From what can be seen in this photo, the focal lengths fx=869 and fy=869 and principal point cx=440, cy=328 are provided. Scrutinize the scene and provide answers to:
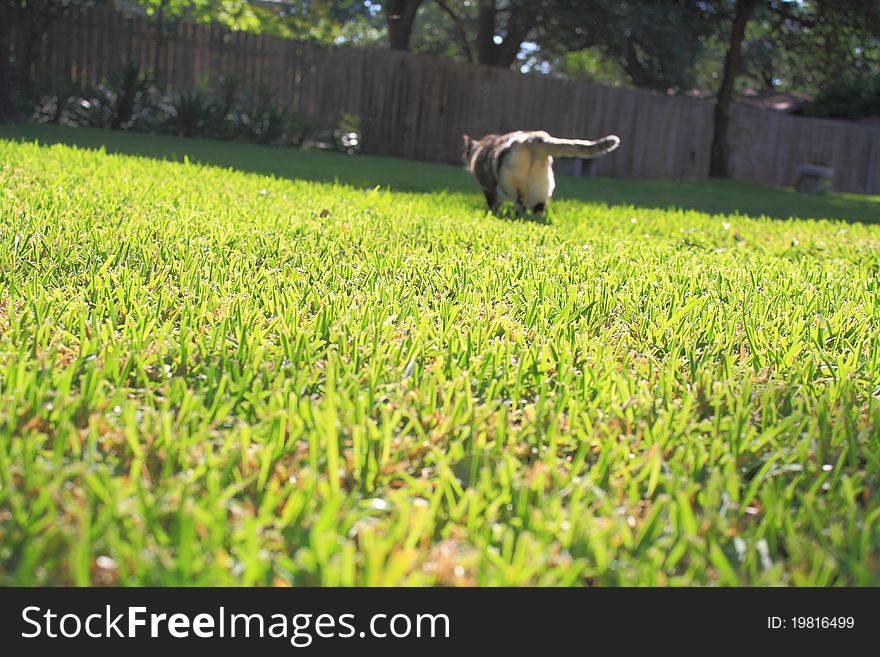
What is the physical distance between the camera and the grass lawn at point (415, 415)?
50.5 inches

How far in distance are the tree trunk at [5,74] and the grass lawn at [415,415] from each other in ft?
29.6

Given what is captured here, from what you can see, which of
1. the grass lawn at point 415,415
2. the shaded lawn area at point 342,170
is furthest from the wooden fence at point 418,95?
the grass lawn at point 415,415

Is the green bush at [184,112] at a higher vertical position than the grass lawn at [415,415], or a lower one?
higher

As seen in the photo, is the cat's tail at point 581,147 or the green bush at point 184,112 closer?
the cat's tail at point 581,147

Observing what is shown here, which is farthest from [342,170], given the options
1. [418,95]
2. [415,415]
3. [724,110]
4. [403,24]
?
[403,24]

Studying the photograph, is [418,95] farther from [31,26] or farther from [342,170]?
[342,170]

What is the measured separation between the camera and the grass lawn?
50.5 inches

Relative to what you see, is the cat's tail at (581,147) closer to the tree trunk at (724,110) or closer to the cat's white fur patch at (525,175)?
the cat's white fur patch at (525,175)

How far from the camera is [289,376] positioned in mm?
2062

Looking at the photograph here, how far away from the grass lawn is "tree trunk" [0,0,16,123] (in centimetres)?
902

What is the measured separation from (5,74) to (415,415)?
11.9 m

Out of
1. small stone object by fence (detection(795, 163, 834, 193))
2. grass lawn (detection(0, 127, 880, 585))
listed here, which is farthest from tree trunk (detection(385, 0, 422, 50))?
grass lawn (detection(0, 127, 880, 585))
